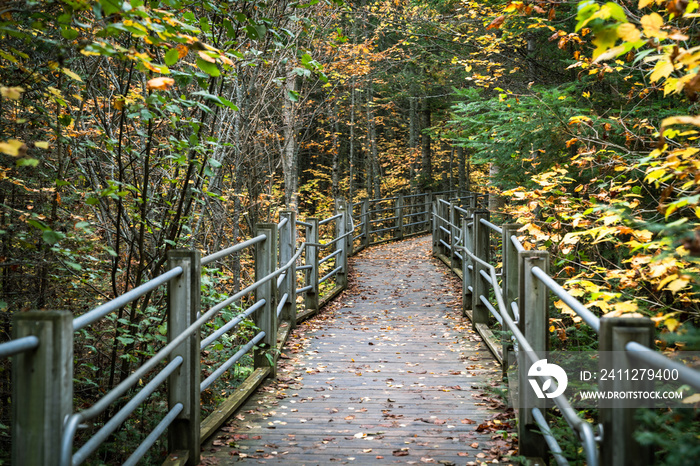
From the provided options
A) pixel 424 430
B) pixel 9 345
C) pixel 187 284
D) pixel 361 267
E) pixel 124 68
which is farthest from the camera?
pixel 361 267

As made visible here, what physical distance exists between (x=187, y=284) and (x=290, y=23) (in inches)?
304

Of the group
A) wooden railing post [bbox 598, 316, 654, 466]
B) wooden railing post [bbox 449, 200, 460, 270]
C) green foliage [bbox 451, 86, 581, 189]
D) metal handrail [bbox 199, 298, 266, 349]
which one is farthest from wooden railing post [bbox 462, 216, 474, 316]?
wooden railing post [bbox 598, 316, 654, 466]

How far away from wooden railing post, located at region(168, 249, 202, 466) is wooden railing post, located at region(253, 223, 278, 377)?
1.66 metres

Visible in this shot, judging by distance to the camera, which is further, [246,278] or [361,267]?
[361,267]

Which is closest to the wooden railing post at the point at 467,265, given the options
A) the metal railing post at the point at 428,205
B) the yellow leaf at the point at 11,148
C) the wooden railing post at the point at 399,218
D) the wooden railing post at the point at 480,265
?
the wooden railing post at the point at 480,265

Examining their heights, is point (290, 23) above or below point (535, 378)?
above

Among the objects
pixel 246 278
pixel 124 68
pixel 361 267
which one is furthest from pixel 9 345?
pixel 361 267

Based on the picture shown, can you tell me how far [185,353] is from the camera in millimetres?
3467

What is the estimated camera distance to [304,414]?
4.51 metres

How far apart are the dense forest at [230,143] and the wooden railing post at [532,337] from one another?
331mm

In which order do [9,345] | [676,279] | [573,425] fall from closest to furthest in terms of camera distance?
1. [9,345]
2. [573,425]
3. [676,279]

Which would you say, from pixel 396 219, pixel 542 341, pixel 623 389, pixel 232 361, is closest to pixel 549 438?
pixel 542 341

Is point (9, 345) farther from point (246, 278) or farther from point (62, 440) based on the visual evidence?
point (246, 278)

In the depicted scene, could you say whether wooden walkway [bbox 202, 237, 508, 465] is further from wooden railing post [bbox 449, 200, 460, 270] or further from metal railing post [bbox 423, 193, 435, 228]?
metal railing post [bbox 423, 193, 435, 228]
